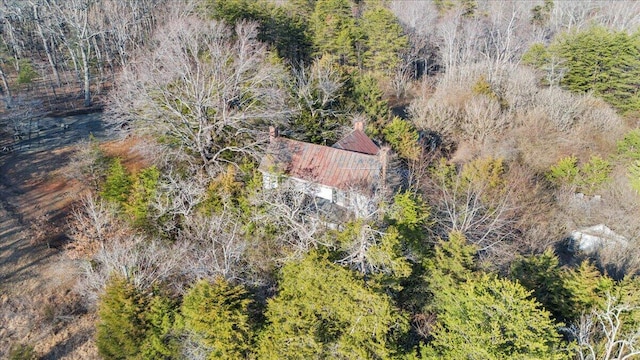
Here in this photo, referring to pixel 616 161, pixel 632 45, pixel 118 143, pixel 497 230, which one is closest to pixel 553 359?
pixel 497 230

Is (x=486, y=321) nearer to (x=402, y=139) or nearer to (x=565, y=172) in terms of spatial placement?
(x=402, y=139)

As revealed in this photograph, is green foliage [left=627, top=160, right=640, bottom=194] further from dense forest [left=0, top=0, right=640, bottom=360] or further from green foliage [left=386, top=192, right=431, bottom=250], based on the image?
green foliage [left=386, top=192, right=431, bottom=250]

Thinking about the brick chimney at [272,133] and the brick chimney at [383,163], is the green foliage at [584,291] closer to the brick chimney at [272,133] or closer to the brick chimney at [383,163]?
the brick chimney at [383,163]

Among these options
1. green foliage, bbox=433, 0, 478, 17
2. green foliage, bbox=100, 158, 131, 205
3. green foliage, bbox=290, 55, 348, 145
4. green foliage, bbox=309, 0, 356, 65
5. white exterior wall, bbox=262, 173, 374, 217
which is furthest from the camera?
green foliage, bbox=433, 0, 478, 17

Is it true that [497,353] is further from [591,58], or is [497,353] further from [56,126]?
[56,126]

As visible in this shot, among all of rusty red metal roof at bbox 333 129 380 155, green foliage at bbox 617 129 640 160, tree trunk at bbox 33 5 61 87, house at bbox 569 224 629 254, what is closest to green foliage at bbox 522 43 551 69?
green foliage at bbox 617 129 640 160

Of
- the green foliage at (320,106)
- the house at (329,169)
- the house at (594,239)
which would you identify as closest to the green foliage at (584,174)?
the house at (594,239)

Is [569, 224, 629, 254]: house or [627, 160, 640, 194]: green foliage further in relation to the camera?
[627, 160, 640, 194]: green foliage
